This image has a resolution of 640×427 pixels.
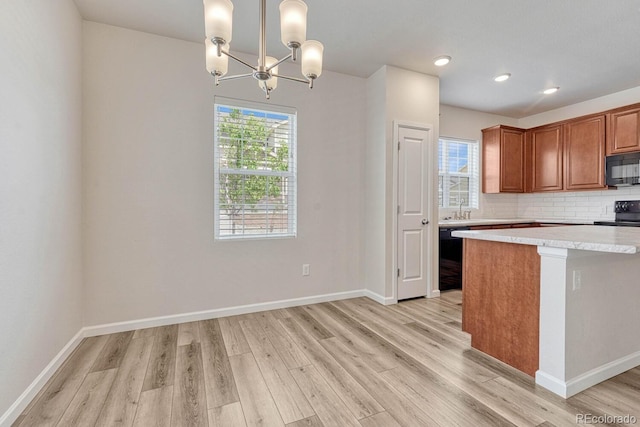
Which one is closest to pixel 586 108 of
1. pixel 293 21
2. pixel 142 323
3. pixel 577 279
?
pixel 577 279

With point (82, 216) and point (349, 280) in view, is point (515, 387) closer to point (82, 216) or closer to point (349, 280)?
point (349, 280)

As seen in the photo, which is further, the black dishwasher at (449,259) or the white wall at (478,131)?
the white wall at (478,131)

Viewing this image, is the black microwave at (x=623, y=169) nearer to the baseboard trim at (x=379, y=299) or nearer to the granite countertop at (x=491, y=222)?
the granite countertop at (x=491, y=222)

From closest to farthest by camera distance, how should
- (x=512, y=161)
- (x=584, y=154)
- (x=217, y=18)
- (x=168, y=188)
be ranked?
(x=217, y=18) → (x=168, y=188) → (x=584, y=154) → (x=512, y=161)

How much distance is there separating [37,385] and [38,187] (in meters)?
Answer: 1.21

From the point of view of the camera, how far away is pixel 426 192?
3.66 m

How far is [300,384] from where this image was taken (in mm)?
1869

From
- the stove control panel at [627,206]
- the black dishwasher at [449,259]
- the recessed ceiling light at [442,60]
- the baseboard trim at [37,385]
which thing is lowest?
the baseboard trim at [37,385]

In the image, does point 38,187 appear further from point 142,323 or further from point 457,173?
point 457,173

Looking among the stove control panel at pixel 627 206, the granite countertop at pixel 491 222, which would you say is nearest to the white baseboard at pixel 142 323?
the granite countertop at pixel 491 222

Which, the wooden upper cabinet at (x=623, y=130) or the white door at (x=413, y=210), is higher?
the wooden upper cabinet at (x=623, y=130)

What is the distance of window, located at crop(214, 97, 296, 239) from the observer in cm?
305

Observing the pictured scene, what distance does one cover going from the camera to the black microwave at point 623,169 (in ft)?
12.2

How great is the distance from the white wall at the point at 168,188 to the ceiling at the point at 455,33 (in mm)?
337
